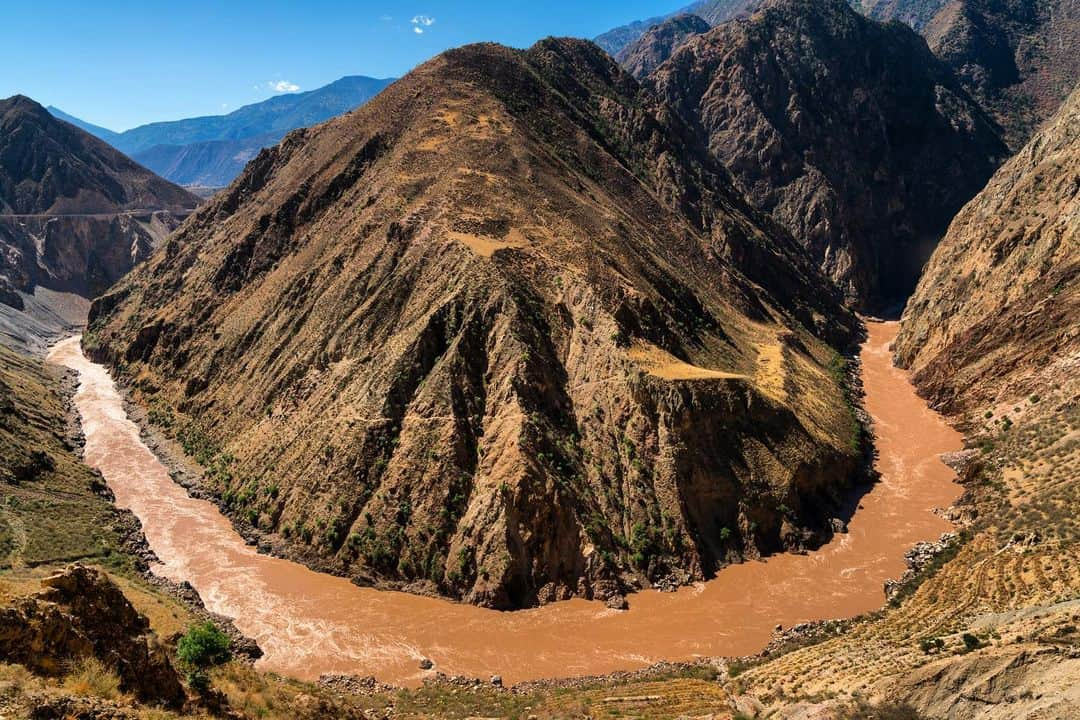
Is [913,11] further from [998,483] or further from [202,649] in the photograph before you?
[202,649]

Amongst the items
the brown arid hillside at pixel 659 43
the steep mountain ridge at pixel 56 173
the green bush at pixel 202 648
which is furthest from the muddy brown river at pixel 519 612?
the brown arid hillside at pixel 659 43

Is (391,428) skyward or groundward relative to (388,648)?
skyward

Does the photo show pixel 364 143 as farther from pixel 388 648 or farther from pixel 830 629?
pixel 830 629

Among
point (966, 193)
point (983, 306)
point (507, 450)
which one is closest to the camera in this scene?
point (507, 450)

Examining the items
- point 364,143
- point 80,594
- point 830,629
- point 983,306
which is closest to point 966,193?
point 983,306

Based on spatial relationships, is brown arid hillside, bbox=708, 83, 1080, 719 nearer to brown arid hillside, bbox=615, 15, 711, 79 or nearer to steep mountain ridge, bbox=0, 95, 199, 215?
brown arid hillside, bbox=615, 15, 711, 79

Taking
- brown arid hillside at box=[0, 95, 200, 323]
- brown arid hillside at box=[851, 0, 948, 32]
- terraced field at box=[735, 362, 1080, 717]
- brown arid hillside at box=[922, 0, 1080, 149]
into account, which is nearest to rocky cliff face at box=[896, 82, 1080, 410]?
terraced field at box=[735, 362, 1080, 717]

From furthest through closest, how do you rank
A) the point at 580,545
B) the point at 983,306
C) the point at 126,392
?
the point at 126,392, the point at 983,306, the point at 580,545

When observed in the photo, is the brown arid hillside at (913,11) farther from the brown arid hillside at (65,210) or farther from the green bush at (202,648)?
the green bush at (202,648)
